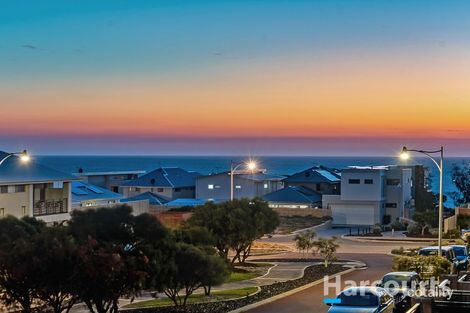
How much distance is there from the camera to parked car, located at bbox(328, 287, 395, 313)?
19750 millimetres

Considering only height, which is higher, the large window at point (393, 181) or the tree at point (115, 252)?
the large window at point (393, 181)

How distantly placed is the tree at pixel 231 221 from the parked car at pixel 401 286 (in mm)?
9859

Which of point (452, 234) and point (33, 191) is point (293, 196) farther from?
point (33, 191)

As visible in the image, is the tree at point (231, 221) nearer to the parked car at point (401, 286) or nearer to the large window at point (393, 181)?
the parked car at point (401, 286)

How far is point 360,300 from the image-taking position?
66.3 ft

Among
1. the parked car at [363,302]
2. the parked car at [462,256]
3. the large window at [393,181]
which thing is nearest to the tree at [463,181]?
the large window at [393,181]

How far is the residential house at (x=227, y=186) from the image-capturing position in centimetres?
8369

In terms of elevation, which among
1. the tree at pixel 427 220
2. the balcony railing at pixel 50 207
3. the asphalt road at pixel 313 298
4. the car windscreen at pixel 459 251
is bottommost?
the asphalt road at pixel 313 298

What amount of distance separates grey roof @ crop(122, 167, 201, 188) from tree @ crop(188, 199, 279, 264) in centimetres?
5203

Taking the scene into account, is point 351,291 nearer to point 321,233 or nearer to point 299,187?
point 321,233

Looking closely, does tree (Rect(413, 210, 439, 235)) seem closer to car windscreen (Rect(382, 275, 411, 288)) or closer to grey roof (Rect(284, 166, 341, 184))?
grey roof (Rect(284, 166, 341, 184))

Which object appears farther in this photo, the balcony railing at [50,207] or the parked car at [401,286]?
the balcony railing at [50,207]

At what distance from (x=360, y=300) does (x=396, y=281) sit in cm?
485

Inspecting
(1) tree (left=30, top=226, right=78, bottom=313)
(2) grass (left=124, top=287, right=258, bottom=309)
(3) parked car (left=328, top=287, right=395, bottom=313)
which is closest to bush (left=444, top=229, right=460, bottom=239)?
(2) grass (left=124, top=287, right=258, bottom=309)
